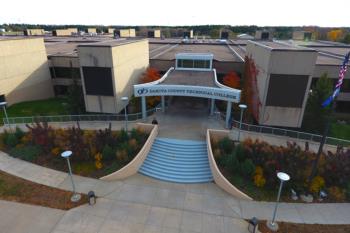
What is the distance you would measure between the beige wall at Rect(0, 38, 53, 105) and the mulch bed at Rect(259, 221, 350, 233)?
3492cm

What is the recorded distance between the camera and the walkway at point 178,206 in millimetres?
14666

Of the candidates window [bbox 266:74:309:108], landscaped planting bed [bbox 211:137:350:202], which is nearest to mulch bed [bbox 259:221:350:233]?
landscaped planting bed [bbox 211:137:350:202]

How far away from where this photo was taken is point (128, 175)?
18781mm

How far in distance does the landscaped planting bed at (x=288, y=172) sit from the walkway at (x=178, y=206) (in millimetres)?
971

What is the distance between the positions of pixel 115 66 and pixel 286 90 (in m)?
18.0

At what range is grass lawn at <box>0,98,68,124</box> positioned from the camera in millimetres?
30344

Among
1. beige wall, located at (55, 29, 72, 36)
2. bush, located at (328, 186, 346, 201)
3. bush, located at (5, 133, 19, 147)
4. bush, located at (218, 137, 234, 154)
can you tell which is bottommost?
bush, located at (328, 186, 346, 201)

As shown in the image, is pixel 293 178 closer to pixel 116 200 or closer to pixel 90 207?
pixel 116 200

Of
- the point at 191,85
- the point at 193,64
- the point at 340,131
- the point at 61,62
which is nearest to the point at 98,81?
the point at 191,85

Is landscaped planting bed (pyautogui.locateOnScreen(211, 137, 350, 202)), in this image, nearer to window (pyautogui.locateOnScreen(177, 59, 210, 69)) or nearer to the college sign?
the college sign

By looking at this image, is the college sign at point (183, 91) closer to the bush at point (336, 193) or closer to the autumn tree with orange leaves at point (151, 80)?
the autumn tree with orange leaves at point (151, 80)

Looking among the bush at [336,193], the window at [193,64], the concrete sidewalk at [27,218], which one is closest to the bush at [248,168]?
the bush at [336,193]

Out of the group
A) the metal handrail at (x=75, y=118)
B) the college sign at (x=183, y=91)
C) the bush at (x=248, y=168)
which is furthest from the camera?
the metal handrail at (x=75, y=118)

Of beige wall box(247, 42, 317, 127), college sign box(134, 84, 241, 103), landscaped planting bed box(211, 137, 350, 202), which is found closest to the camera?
landscaped planting bed box(211, 137, 350, 202)
